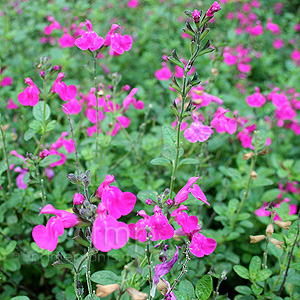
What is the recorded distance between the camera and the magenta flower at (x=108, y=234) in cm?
95

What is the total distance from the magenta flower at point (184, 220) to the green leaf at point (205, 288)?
21cm

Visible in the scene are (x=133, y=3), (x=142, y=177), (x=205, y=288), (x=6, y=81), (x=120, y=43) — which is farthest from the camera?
(x=133, y=3)

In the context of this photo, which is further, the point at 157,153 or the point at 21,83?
the point at 21,83

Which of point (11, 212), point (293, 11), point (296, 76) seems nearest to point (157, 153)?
point (11, 212)

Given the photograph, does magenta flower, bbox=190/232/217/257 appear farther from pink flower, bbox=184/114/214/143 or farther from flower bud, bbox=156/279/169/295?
pink flower, bbox=184/114/214/143

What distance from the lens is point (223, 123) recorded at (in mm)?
1794

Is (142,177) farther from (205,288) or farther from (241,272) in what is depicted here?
(205,288)

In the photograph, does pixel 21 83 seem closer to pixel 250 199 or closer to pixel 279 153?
pixel 250 199

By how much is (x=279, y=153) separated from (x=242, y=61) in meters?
1.06

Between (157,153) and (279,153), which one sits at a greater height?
(157,153)

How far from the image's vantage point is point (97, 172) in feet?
6.21

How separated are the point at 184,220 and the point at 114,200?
31 centimetres

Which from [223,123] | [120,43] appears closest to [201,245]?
[223,123]

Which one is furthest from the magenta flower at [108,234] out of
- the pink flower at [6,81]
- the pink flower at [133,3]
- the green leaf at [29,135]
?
the pink flower at [133,3]
